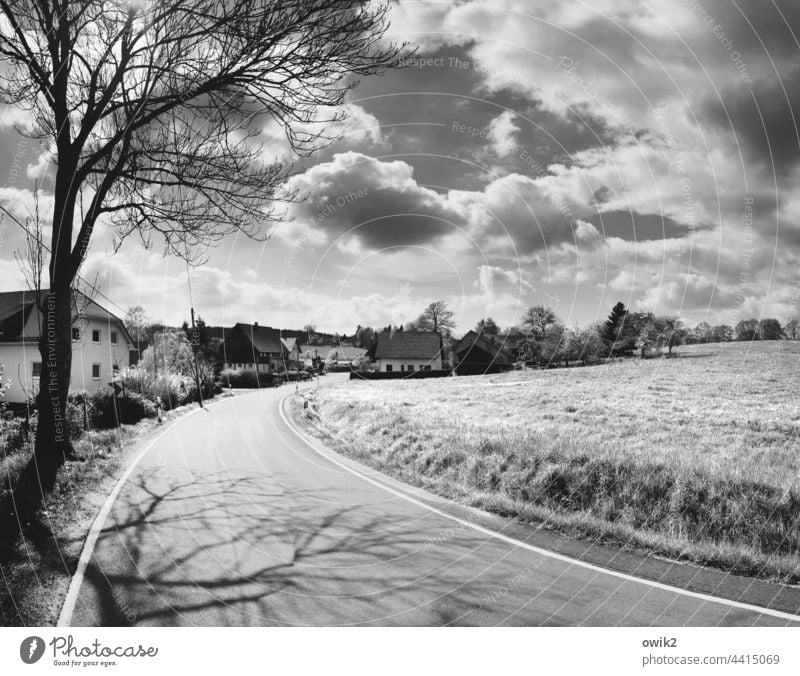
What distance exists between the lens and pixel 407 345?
52.0 meters

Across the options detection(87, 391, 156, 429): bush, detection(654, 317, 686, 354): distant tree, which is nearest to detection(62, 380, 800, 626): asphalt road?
detection(87, 391, 156, 429): bush

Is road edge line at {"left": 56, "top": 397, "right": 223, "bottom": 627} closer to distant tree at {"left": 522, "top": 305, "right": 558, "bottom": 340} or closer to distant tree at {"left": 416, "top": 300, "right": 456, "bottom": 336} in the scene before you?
distant tree at {"left": 416, "top": 300, "right": 456, "bottom": 336}

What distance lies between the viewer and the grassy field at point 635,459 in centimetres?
692

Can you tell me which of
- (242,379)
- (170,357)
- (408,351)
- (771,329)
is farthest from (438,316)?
(242,379)

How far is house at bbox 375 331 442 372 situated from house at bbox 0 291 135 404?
25800 mm

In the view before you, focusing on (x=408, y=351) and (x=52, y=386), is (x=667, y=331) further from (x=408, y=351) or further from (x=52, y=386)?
(x=52, y=386)

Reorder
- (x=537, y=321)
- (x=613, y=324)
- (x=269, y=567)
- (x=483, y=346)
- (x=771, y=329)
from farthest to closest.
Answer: (x=613, y=324) < (x=483, y=346) < (x=537, y=321) < (x=771, y=329) < (x=269, y=567)

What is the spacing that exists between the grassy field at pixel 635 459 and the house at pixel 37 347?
24015 millimetres

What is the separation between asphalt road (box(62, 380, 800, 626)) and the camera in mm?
4660

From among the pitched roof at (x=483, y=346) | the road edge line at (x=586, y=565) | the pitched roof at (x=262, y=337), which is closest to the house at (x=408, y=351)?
the pitched roof at (x=483, y=346)

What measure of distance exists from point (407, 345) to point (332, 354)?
43632 mm

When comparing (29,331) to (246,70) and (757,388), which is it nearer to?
(246,70)
